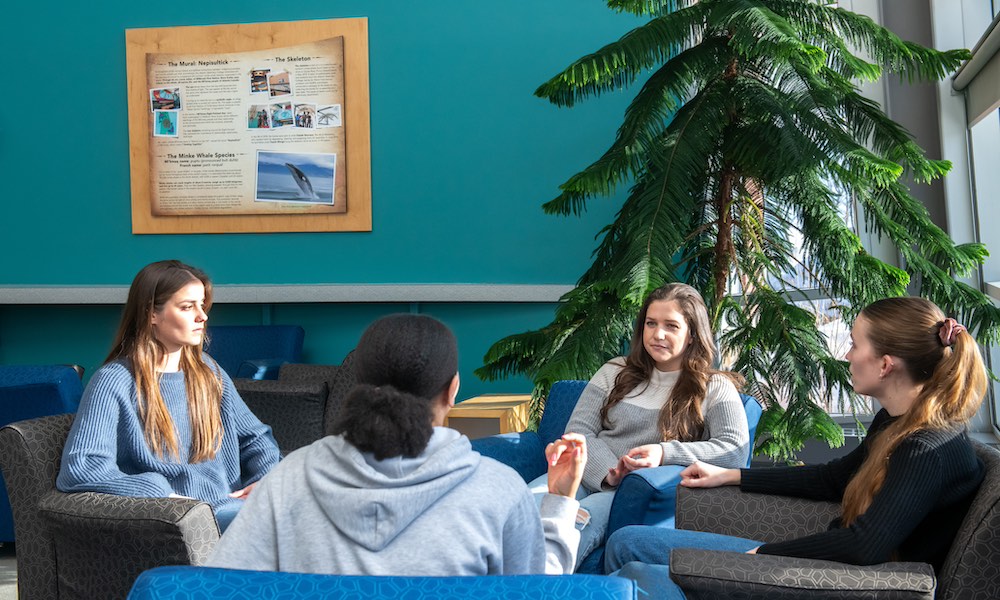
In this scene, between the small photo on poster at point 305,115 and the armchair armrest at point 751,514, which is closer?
the armchair armrest at point 751,514

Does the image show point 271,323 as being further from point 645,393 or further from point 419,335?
point 419,335

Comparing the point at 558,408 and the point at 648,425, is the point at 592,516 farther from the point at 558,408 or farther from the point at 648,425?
the point at 558,408

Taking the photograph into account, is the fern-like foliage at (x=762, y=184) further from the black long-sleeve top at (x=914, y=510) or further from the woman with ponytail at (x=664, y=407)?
the black long-sleeve top at (x=914, y=510)

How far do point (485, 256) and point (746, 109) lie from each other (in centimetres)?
210

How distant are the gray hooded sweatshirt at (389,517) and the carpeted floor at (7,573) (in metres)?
2.53

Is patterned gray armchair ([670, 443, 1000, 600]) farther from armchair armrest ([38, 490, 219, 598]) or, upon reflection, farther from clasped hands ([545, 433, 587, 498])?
armchair armrest ([38, 490, 219, 598])

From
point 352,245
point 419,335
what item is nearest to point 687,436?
point 419,335

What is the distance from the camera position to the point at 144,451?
2.57 m

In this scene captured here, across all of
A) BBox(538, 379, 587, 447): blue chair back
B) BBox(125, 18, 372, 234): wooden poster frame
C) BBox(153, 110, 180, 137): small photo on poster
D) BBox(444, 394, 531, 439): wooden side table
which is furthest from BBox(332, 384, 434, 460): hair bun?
BBox(153, 110, 180, 137): small photo on poster

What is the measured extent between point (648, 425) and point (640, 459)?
0.21m

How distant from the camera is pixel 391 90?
17.0 ft

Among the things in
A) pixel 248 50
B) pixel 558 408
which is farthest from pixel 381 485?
pixel 248 50

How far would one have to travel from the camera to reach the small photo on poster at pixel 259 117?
5285 mm

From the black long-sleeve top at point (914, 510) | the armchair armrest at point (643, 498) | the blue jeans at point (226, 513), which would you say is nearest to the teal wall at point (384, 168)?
the armchair armrest at point (643, 498)
